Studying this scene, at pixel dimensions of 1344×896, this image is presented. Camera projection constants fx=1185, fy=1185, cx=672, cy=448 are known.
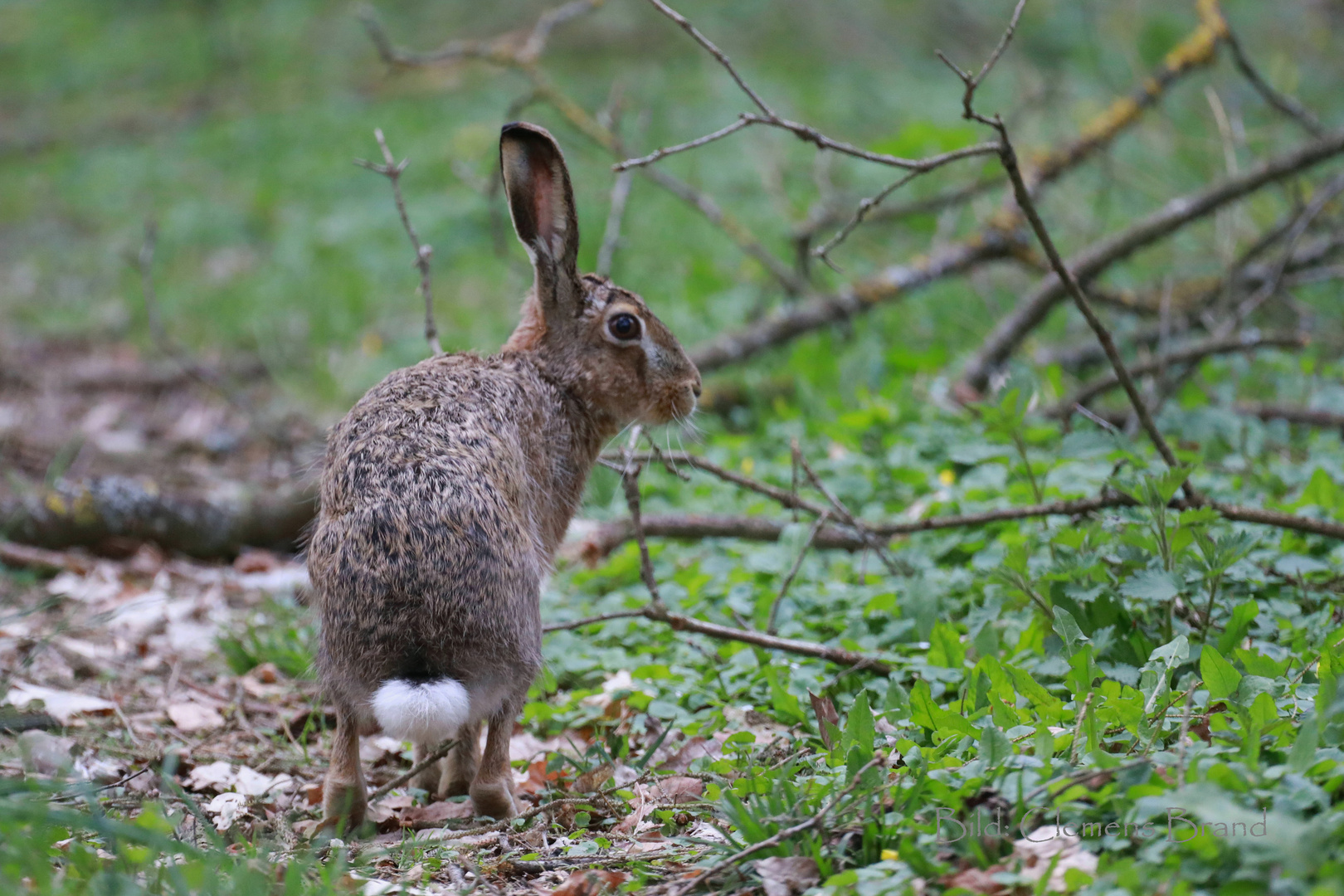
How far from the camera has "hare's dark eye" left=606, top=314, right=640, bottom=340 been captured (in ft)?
14.1

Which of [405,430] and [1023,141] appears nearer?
[405,430]

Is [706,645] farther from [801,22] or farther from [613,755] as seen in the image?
[801,22]

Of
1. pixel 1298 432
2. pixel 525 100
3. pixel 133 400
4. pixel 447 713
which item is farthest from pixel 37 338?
pixel 1298 432

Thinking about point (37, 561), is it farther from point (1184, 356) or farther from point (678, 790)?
point (1184, 356)

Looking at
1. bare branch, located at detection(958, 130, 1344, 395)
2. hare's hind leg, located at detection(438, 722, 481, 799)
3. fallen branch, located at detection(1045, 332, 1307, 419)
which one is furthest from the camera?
bare branch, located at detection(958, 130, 1344, 395)

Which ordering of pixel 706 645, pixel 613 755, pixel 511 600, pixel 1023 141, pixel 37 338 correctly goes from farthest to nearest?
pixel 37 338 → pixel 1023 141 → pixel 706 645 → pixel 613 755 → pixel 511 600

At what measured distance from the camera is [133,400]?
834cm

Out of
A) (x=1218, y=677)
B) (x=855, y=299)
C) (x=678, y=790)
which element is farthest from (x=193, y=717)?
(x=855, y=299)

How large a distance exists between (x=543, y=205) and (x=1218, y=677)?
2538 mm

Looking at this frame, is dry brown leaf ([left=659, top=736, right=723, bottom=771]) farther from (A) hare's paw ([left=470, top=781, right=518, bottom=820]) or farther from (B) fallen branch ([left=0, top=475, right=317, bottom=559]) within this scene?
(B) fallen branch ([left=0, top=475, right=317, bottom=559])

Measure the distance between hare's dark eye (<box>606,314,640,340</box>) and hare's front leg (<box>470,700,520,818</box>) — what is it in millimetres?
1450

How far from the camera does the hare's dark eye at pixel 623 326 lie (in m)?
4.31

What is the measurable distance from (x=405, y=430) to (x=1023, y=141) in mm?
6008

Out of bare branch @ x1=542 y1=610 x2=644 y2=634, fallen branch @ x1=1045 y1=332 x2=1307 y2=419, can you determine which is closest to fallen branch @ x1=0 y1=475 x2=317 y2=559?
bare branch @ x1=542 y1=610 x2=644 y2=634
